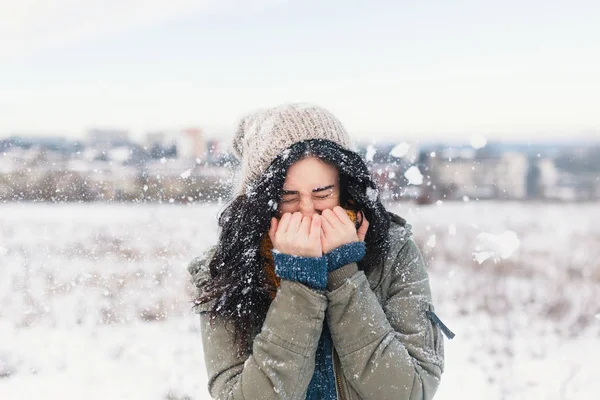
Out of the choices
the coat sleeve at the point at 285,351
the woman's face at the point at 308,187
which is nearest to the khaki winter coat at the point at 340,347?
the coat sleeve at the point at 285,351

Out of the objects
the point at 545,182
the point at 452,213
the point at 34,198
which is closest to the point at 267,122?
the point at 34,198

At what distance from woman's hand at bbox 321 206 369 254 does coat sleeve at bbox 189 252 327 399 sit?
5.8 inches

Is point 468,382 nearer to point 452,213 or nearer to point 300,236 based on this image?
point 300,236

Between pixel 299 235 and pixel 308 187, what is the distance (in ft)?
0.56

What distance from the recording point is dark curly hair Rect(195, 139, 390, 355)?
156cm

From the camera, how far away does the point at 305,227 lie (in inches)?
58.1

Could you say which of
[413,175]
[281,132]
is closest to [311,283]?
[281,132]

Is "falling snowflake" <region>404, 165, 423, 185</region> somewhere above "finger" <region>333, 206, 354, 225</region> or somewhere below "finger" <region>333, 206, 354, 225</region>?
below

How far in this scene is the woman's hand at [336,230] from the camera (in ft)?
4.88

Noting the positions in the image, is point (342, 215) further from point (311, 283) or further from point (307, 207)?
point (311, 283)

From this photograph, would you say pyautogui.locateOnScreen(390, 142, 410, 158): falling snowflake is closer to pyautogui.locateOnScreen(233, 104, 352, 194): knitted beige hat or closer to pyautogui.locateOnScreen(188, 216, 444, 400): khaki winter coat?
pyautogui.locateOnScreen(233, 104, 352, 194): knitted beige hat

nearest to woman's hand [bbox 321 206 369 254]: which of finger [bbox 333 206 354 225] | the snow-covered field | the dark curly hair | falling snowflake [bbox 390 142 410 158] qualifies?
finger [bbox 333 206 354 225]

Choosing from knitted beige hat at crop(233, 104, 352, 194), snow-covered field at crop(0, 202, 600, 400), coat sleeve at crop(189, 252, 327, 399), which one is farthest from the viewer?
snow-covered field at crop(0, 202, 600, 400)

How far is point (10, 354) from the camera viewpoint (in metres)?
5.92
